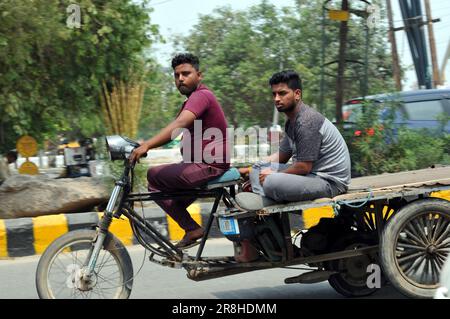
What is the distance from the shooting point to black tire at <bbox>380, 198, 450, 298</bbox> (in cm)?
395

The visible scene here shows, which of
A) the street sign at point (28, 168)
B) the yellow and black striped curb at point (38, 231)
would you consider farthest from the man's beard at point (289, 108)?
the street sign at point (28, 168)

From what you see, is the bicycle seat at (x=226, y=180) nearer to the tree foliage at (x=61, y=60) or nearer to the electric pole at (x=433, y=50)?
the tree foliage at (x=61, y=60)

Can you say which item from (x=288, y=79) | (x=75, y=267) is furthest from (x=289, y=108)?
(x=75, y=267)

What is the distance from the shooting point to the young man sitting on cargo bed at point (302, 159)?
3.84 meters

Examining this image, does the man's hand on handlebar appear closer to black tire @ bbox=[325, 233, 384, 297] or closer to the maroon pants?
the maroon pants

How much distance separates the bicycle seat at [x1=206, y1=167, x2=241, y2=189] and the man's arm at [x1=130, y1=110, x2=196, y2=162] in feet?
1.23

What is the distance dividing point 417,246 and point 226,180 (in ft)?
4.15

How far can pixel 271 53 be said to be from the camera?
2511cm

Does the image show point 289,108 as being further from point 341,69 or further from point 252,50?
point 252,50

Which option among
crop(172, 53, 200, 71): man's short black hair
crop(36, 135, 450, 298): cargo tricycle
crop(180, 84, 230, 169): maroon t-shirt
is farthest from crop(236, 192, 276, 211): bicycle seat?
crop(172, 53, 200, 71): man's short black hair

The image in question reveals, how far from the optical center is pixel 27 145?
10.5m
